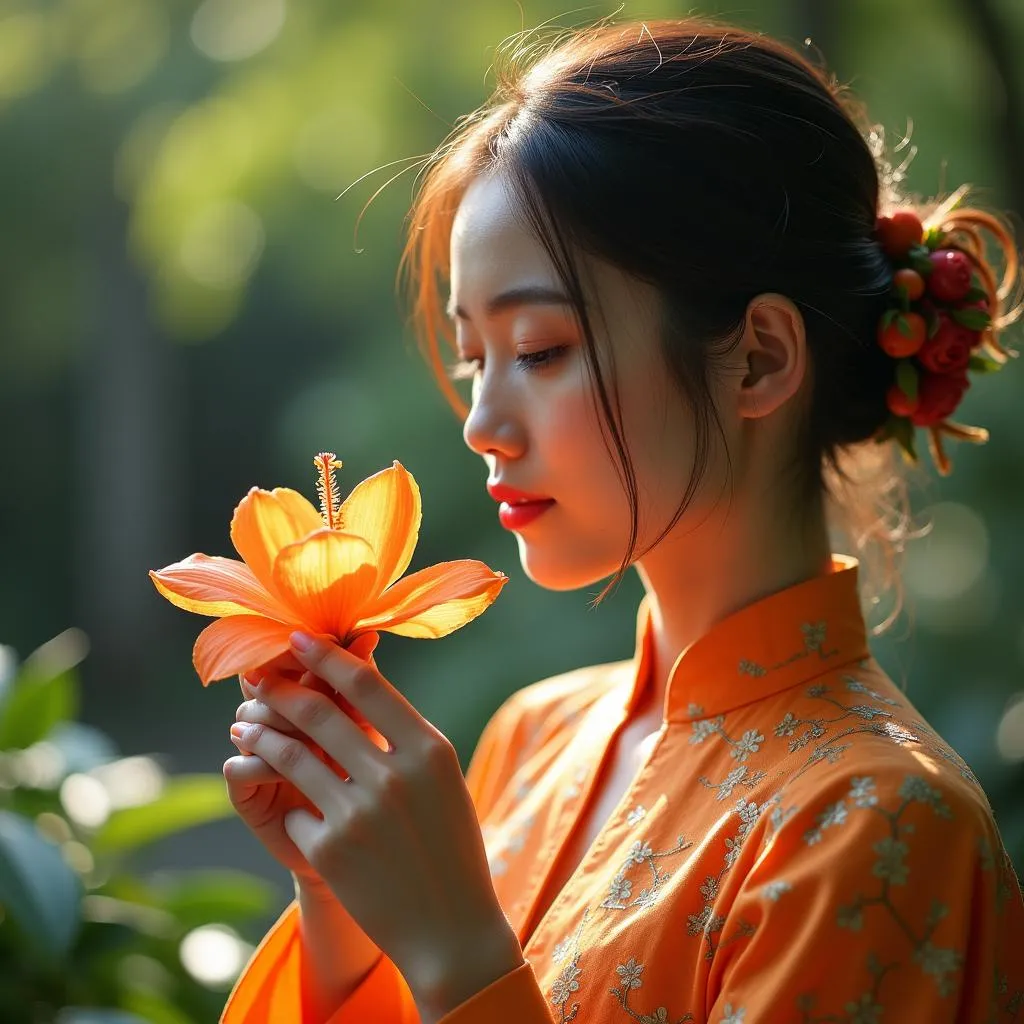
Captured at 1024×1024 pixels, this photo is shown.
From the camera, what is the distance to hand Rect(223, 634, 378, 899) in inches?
31.9

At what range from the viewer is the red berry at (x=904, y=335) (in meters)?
0.98

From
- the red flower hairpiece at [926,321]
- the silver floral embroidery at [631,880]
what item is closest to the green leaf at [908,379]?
the red flower hairpiece at [926,321]

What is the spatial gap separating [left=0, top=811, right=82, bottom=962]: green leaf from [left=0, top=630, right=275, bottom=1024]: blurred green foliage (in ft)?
0.06

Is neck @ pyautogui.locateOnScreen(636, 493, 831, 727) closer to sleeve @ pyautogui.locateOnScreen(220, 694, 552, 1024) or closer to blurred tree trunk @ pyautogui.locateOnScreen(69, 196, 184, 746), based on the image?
sleeve @ pyautogui.locateOnScreen(220, 694, 552, 1024)

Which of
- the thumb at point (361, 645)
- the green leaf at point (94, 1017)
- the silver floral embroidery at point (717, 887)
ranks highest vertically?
the thumb at point (361, 645)

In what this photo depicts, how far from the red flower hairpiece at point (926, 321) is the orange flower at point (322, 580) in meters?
0.44

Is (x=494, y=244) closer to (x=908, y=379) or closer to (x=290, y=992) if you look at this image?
(x=908, y=379)

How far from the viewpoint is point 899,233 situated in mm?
1021

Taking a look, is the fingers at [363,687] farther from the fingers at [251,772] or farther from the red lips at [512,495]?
the red lips at [512,495]

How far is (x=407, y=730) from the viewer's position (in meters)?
0.77

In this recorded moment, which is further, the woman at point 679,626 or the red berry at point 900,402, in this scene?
the red berry at point 900,402

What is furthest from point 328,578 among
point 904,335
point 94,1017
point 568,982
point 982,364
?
point 94,1017

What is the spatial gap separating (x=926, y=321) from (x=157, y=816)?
1154 millimetres

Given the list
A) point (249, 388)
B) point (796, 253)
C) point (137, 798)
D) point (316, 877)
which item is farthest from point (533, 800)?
point (249, 388)
